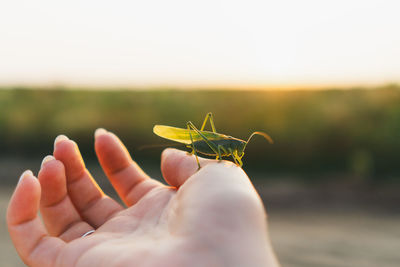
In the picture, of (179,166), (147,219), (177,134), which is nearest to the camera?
(147,219)

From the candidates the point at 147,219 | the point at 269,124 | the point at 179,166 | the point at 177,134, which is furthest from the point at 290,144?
the point at 147,219

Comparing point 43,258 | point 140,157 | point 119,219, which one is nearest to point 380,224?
point 140,157

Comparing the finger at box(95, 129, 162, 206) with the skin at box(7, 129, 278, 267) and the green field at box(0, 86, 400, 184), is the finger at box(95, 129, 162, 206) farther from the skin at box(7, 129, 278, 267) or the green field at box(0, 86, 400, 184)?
the green field at box(0, 86, 400, 184)

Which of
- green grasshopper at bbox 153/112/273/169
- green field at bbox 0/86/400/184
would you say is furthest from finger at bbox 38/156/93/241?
green field at bbox 0/86/400/184

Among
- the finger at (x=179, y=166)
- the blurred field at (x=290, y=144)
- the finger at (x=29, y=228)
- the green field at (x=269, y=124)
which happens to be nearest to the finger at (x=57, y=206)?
the finger at (x=29, y=228)

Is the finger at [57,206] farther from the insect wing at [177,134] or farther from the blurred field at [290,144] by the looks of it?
the blurred field at [290,144]

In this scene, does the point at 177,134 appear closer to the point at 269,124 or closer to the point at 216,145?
the point at 216,145
